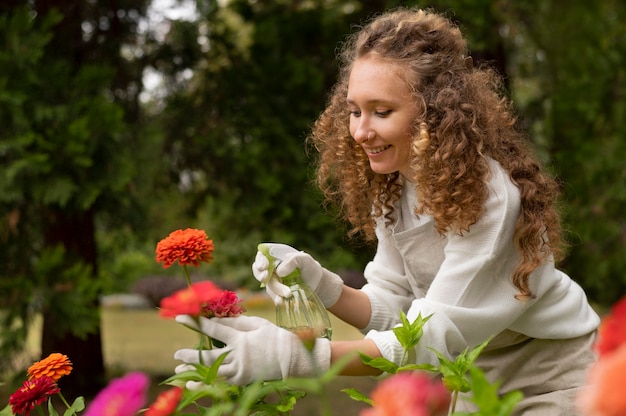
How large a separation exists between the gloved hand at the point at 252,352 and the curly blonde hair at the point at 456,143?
53 cm

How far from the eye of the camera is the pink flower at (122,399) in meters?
0.73

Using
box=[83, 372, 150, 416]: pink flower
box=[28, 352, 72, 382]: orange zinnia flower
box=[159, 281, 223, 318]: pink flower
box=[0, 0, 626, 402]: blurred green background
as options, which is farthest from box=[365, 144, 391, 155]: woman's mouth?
box=[0, 0, 626, 402]: blurred green background

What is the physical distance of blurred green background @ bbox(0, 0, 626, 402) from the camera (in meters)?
3.61

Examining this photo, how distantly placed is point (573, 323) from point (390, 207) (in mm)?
516

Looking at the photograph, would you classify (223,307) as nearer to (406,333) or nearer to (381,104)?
(406,333)

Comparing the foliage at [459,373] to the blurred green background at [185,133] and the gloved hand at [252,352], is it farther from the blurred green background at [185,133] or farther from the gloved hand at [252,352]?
the blurred green background at [185,133]

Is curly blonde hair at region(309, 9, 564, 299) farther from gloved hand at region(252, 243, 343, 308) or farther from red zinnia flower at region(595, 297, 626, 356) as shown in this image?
red zinnia flower at region(595, 297, 626, 356)

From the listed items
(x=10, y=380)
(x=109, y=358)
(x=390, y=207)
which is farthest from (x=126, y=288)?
(x=390, y=207)

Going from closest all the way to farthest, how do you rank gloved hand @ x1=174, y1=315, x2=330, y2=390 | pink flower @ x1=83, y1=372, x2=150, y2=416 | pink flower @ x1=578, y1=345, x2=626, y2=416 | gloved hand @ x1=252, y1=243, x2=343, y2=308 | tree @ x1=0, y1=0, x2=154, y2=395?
pink flower @ x1=578, y1=345, x2=626, y2=416 < pink flower @ x1=83, y1=372, x2=150, y2=416 < gloved hand @ x1=174, y1=315, x2=330, y2=390 < gloved hand @ x1=252, y1=243, x2=343, y2=308 < tree @ x1=0, y1=0, x2=154, y2=395

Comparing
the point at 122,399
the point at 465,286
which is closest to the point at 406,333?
the point at 465,286

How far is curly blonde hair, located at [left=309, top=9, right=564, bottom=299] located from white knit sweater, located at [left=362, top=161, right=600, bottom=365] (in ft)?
0.10

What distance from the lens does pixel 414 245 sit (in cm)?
187

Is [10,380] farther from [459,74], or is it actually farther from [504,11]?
[504,11]

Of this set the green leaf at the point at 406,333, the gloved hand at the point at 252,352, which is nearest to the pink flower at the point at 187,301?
the gloved hand at the point at 252,352
